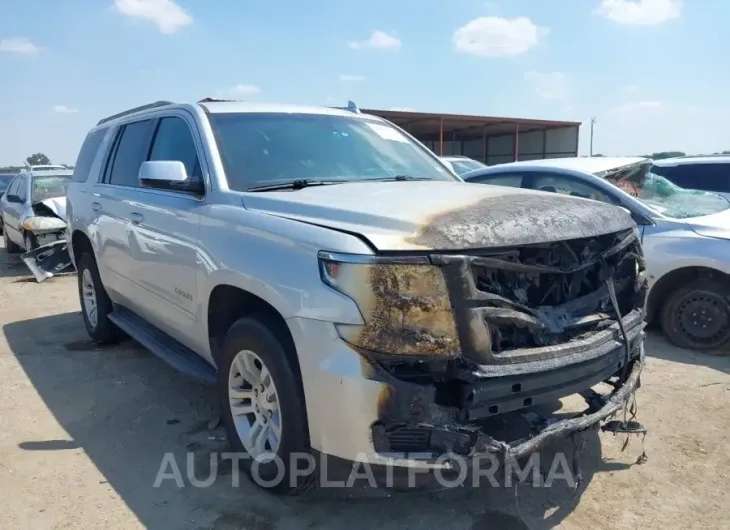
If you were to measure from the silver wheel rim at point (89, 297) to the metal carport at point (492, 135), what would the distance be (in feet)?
67.3

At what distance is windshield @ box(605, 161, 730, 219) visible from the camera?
19.2ft

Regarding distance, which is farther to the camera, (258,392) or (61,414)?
(61,414)

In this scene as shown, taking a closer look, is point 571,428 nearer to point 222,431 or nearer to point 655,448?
point 655,448

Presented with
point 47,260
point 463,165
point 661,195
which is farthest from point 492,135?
point 661,195

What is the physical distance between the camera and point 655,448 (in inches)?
142

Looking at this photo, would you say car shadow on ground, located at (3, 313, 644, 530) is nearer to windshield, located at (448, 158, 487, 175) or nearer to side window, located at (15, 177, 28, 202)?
side window, located at (15, 177, 28, 202)

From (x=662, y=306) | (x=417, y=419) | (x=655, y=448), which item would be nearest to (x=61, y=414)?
(x=417, y=419)

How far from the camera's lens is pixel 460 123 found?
30141 mm

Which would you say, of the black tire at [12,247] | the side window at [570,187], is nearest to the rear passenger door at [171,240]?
the side window at [570,187]

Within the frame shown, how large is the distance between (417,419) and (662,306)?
408 centimetres

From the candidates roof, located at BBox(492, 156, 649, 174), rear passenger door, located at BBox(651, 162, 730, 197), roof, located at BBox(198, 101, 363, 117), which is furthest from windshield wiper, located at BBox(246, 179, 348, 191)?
rear passenger door, located at BBox(651, 162, 730, 197)

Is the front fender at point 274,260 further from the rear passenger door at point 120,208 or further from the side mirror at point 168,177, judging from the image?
the rear passenger door at point 120,208

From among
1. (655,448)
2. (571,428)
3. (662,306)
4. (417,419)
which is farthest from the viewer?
(662,306)

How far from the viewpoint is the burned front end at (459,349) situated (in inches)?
93.2
